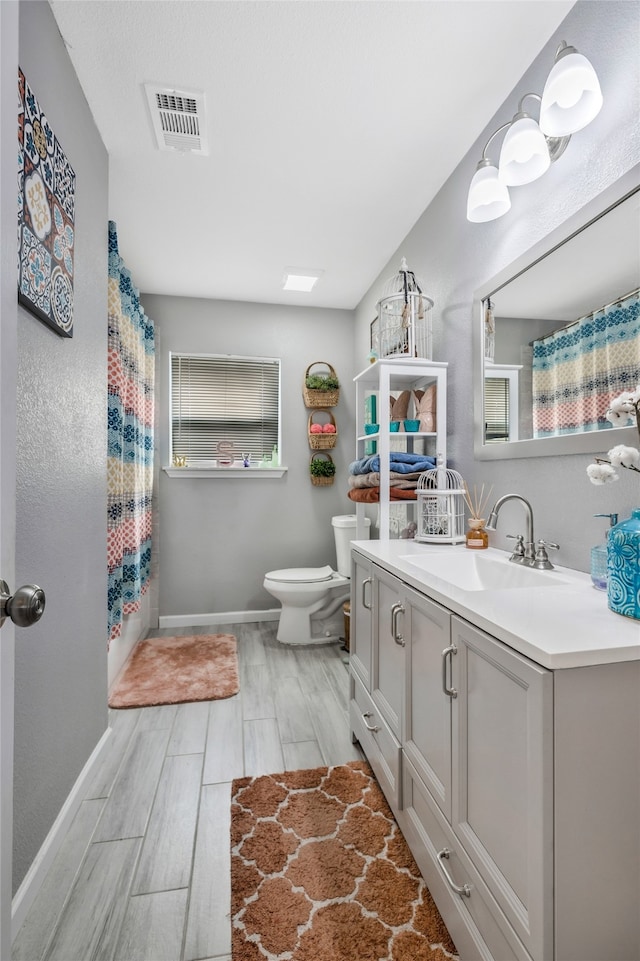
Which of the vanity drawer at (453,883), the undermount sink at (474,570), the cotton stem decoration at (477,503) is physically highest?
the cotton stem decoration at (477,503)

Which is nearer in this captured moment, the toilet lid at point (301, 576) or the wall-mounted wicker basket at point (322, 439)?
the toilet lid at point (301, 576)

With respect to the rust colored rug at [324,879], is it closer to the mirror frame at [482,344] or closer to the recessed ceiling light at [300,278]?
the mirror frame at [482,344]

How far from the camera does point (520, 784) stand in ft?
2.73

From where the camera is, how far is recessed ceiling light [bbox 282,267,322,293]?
3.17m

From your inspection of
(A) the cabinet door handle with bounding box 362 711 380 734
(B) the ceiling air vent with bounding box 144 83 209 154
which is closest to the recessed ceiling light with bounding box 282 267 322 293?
(B) the ceiling air vent with bounding box 144 83 209 154

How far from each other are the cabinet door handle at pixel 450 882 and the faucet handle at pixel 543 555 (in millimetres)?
783

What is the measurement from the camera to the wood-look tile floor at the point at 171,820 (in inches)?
46.3

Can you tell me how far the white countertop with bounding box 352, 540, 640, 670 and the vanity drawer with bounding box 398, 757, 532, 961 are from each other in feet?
1.72

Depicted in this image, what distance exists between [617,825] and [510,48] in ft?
6.92

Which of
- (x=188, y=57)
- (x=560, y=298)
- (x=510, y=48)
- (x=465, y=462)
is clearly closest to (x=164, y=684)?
(x=465, y=462)

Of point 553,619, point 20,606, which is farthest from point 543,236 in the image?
point 20,606

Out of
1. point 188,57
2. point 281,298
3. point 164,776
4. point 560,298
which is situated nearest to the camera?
point 560,298

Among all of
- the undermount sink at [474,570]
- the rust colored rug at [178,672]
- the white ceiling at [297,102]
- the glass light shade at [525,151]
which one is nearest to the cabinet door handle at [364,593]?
the undermount sink at [474,570]

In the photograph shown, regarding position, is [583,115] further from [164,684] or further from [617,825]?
[164,684]
